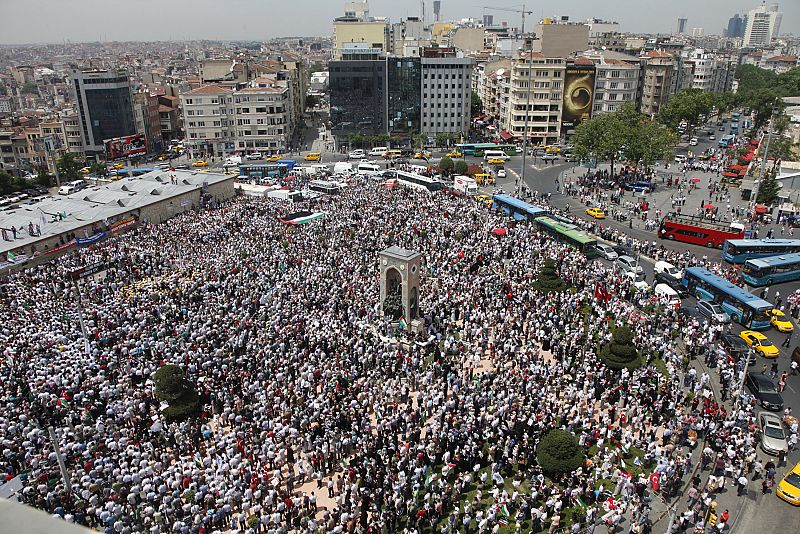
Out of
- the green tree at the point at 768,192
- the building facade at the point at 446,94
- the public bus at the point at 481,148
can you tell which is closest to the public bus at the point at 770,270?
the green tree at the point at 768,192

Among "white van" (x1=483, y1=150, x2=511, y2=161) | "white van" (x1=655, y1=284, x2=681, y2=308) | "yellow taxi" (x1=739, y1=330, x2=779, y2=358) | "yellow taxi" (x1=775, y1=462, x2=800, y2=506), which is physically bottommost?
"yellow taxi" (x1=775, y1=462, x2=800, y2=506)

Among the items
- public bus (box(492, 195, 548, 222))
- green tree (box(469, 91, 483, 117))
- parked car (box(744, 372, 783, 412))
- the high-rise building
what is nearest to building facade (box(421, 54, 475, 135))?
green tree (box(469, 91, 483, 117))

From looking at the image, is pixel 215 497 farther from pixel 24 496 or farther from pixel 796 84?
pixel 796 84

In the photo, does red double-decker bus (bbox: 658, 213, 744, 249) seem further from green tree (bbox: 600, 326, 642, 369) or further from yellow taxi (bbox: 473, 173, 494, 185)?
yellow taxi (bbox: 473, 173, 494, 185)

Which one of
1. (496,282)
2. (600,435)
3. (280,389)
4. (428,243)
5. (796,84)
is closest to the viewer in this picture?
(600,435)

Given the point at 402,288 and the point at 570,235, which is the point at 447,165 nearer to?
the point at 570,235

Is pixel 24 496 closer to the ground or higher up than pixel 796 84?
closer to the ground

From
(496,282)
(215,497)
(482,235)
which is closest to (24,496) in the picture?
(215,497)
